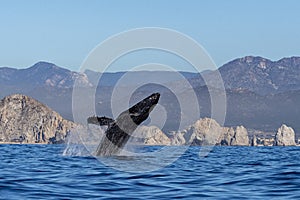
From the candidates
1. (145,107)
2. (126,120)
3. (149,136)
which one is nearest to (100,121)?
(126,120)

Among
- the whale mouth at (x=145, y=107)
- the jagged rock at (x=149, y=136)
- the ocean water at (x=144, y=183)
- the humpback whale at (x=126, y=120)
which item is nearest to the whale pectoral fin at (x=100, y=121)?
the humpback whale at (x=126, y=120)

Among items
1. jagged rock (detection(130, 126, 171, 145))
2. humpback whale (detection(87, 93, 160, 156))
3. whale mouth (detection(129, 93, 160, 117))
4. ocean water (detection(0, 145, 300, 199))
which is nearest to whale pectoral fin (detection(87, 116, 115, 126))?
humpback whale (detection(87, 93, 160, 156))

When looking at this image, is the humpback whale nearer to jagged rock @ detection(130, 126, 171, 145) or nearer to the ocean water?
the ocean water

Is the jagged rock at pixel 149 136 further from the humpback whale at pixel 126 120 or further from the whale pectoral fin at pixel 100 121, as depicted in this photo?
the whale pectoral fin at pixel 100 121

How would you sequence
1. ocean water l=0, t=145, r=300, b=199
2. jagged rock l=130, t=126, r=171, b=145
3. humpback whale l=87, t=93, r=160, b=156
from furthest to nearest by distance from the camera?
→ jagged rock l=130, t=126, r=171, b=145 → humpback whale l=87, t=93, r=160, b=156 → ocean water l=0, t=145, r=300, b=199

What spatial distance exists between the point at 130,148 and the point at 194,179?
13.7 meters

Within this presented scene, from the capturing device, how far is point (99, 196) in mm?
14992

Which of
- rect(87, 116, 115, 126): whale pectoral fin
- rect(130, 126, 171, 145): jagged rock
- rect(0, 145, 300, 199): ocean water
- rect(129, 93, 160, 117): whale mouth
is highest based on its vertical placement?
rect(130, 126, 171, 145): jagged rock

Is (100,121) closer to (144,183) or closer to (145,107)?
(145,107)

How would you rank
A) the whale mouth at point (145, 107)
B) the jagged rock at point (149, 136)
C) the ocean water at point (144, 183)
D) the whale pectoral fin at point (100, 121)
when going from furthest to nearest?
the jagged rock at point (149, 136)
the whale pectoral fin at point (100, 121)
the whale mouth at point (145, 107)
the ocean water at point (144, 183)

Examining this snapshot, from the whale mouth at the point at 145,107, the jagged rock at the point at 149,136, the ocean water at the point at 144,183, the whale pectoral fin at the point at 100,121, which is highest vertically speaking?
the jagged rock at the point at 149,136

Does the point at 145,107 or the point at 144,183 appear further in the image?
the point at 145,107

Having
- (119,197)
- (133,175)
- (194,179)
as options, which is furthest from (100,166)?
(119,197)

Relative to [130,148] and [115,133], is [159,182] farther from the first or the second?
[130,148]
